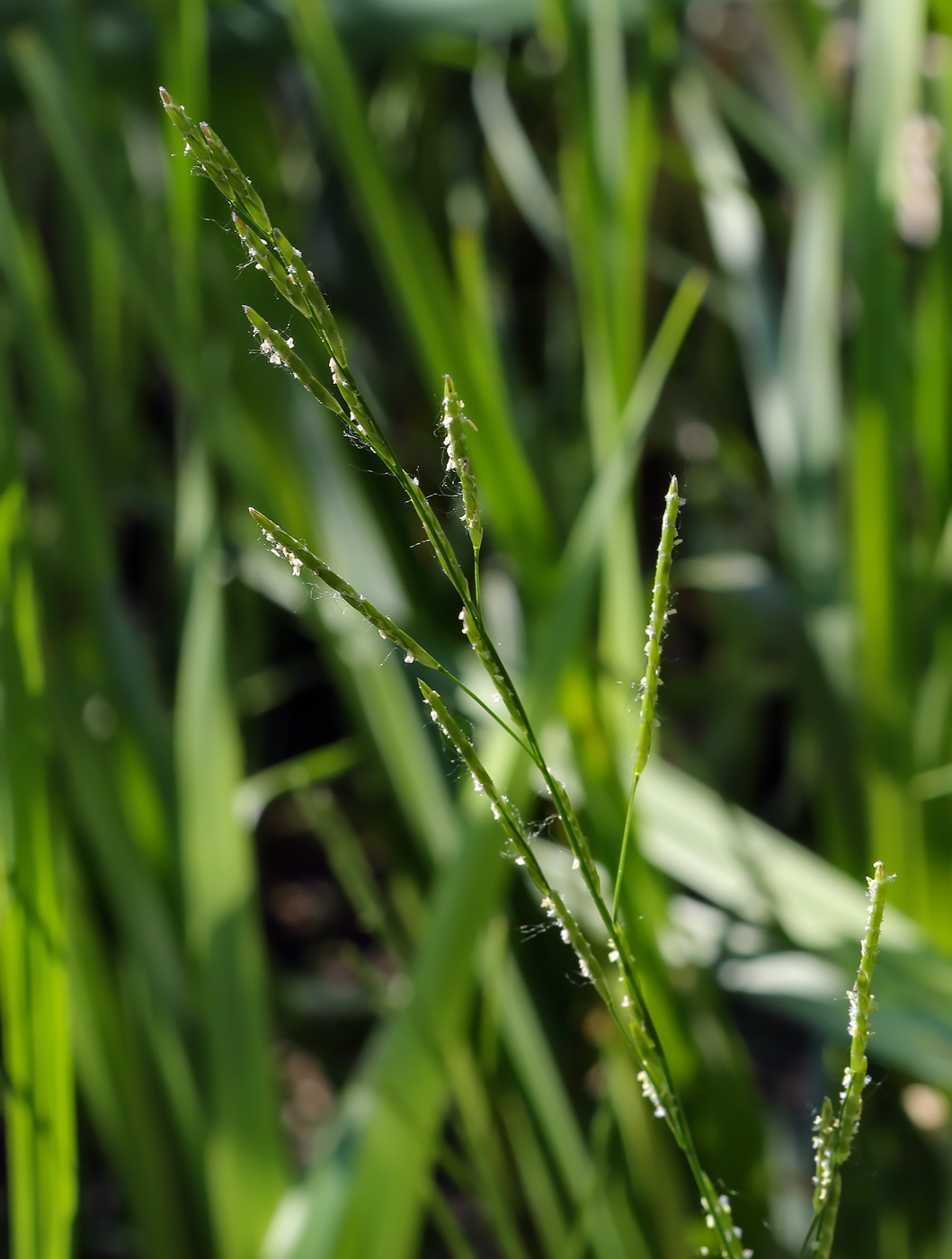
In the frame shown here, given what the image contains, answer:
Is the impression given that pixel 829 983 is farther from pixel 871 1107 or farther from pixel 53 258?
pixel 53 258

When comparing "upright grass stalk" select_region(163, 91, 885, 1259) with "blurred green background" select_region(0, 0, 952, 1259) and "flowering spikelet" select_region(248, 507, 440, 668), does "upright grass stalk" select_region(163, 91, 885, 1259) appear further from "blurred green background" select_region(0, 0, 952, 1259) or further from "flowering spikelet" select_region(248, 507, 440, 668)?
"blurred green background" select_region(0, 0, 952, 1259)

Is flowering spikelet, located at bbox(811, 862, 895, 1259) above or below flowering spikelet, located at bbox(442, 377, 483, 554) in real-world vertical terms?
below

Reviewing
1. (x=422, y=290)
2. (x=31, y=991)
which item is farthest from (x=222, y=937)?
(x=422, y=290)

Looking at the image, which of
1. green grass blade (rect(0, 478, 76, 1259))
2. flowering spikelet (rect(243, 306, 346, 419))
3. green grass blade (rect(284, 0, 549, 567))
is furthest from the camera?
green grass blade (rect(284, 0, 549, 567))

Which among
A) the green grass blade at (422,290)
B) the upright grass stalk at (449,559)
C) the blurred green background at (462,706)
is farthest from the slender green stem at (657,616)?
the green grass blade at (422,290)

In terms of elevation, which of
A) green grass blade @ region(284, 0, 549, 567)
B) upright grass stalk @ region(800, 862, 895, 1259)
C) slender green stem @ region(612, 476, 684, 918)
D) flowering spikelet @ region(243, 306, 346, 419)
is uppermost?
green grass blade @ region(284, 0, 549, 567)

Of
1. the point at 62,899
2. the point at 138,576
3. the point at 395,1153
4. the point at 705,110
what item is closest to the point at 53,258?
the point at 138,576

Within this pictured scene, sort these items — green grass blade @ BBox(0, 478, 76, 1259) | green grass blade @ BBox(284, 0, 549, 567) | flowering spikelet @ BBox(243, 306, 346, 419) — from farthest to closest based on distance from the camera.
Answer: green grass blade @ BBox(284, 0, 549, 567)
green grass blade @ BBox(0, 478, 76, 1259)
flowering spikelet @ BBox(243, 306, 346, 419)

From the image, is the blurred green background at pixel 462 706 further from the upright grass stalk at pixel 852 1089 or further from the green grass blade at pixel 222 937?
the upright grass stalk at pixel 852 1089

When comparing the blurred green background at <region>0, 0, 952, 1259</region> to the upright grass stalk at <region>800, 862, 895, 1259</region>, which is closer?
the upright grass stalk at <region>800, 862, 895, 1259</region>

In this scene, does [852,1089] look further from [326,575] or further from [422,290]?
[422,290]

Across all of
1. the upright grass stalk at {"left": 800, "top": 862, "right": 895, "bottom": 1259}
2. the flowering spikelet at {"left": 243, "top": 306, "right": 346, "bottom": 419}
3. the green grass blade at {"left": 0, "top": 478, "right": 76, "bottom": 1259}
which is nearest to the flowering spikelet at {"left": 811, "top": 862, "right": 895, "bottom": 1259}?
the upright grass stalk at {"left": 800, "top": 862, "right": 895, "bottom": 1259}
